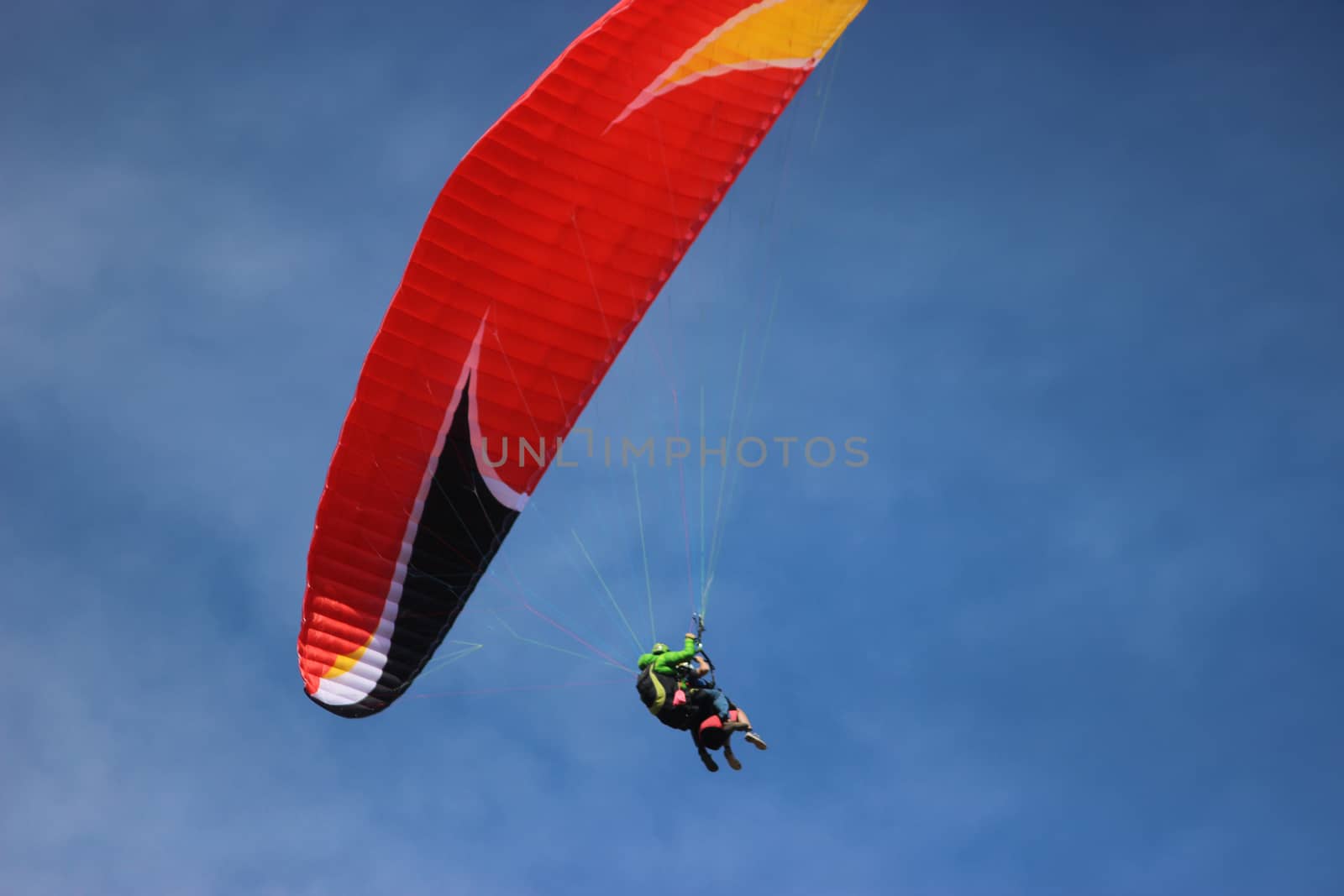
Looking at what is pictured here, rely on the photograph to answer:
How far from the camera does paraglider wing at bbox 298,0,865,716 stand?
1427cm

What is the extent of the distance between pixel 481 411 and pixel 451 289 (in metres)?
1.37

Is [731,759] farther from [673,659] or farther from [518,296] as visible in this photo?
[518,296]

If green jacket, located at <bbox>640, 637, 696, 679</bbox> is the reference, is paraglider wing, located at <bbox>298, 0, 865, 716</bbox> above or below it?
above

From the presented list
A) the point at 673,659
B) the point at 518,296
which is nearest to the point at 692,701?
the point at 673,659

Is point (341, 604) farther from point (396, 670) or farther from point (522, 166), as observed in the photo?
point (522, 166)

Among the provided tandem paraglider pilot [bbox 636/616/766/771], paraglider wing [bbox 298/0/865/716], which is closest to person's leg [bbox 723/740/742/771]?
tandem paraglider pilot [bbox 636/616/766/771]

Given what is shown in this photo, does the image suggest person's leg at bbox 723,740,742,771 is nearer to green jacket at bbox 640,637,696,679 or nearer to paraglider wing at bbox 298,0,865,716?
green jacket at bbox 640,637,696,679

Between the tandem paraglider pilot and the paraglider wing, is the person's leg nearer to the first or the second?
the tandem paraglider pilot

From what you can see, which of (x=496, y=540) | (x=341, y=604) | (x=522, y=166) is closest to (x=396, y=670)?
(x=341, y=604)

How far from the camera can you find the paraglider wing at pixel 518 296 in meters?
14.3

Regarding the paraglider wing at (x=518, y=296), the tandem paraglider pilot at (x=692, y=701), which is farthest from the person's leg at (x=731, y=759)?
the paraglider wing at (x=518, y=296)

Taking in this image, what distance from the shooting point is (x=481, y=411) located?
48.5 feet

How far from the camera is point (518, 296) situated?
1456cm

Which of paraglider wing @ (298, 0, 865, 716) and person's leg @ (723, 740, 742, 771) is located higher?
paraglider wing @ (298, 0, 865, 716)
